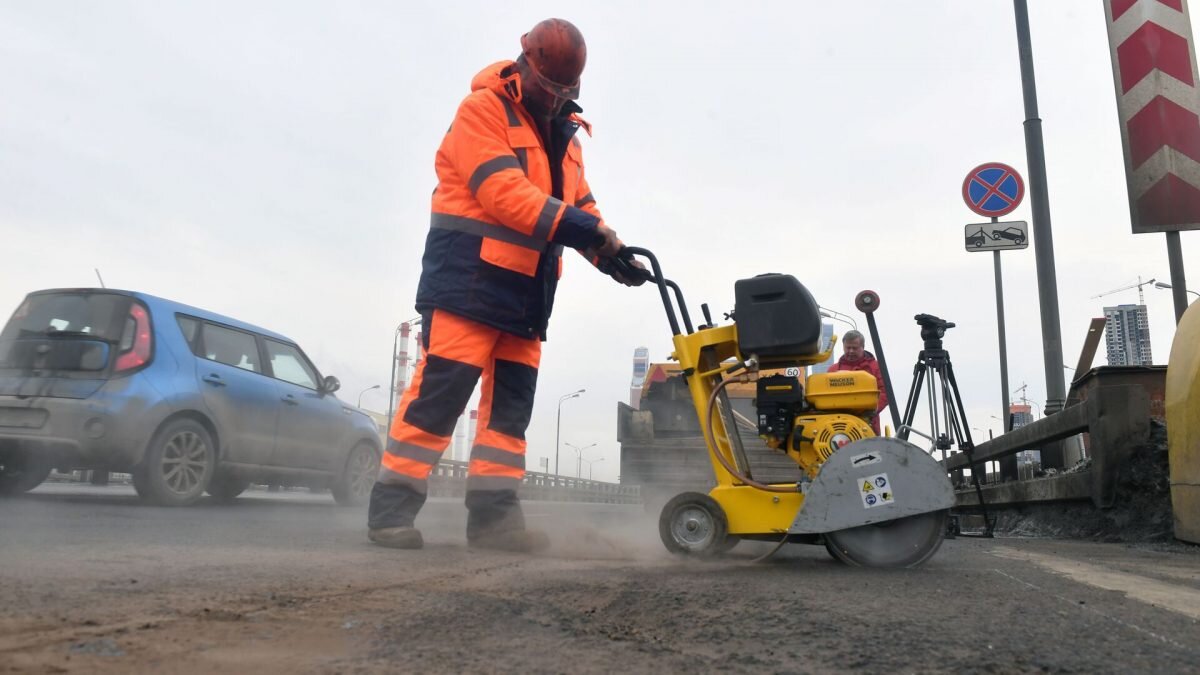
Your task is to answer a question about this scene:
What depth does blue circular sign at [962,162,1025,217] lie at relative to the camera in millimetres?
9359

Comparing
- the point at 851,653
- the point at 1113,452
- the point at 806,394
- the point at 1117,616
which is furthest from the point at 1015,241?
the point at 851,653

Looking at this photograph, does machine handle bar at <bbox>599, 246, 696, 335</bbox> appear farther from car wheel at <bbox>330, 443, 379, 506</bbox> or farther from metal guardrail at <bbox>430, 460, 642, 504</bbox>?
car wheel at <bbox>330, 443, 379, 506</bbox>

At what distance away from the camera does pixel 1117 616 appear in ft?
6.77

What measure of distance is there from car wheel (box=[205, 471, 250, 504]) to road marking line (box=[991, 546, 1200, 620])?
597cm

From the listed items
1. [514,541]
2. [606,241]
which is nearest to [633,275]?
[606,241]

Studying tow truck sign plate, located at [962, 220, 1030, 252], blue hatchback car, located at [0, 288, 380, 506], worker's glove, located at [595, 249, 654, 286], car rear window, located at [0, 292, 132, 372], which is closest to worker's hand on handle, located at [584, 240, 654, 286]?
worker's glove, located at [595, 249, 654, 286]

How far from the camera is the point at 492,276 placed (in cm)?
371

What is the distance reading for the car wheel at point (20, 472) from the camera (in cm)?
596

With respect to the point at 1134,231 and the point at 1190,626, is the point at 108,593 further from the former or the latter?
the point at 1134,231

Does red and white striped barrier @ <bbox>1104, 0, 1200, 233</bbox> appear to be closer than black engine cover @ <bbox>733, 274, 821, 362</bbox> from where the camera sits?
No

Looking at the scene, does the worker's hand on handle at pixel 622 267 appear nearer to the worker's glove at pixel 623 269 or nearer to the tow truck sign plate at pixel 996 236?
the worker's glove at pixel 623 269

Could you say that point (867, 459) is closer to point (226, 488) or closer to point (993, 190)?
point (226, 488)

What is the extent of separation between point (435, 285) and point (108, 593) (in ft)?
6.55

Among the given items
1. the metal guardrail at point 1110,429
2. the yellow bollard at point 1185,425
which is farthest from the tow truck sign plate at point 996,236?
the yellow bollard at point 1185,425
